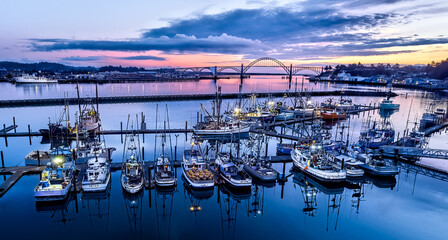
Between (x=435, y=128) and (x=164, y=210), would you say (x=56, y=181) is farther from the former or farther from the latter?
(x=435, y=128)

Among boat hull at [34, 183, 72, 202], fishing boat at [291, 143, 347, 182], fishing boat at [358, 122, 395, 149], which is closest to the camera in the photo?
boat hull at [34, 183, 72, 202]

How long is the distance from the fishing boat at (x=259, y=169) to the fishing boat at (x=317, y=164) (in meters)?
3.21

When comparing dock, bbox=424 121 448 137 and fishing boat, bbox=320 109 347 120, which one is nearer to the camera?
dock, bbox=424 121 448 137

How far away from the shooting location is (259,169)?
85.7 ft

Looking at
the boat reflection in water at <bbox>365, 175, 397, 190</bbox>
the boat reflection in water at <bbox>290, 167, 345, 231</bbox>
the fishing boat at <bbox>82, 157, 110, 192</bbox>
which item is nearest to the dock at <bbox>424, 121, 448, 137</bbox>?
the boat reflection in water at <bbox>365, 175, 397, 190</bbox>

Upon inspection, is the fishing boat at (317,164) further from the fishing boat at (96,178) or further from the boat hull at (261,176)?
the fishing boat at (96,178)

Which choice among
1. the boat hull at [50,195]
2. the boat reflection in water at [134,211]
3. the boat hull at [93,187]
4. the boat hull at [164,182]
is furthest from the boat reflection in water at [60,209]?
the boat hull at [164,182]

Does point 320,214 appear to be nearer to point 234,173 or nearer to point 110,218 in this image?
point 234,173

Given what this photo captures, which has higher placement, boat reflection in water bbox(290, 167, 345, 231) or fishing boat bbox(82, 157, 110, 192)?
fishing boat bbox(82, 157, 110, 192)

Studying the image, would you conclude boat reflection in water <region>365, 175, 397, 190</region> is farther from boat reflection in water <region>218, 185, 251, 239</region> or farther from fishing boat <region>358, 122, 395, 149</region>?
boat reflection in water <region>218, 185, 251, 239</region>

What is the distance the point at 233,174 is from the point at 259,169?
9.79 ft

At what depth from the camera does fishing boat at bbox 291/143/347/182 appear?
25.2 metres

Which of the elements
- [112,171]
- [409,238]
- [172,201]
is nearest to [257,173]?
[172,201]

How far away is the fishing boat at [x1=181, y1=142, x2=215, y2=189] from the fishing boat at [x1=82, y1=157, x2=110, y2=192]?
6846 millimetres
